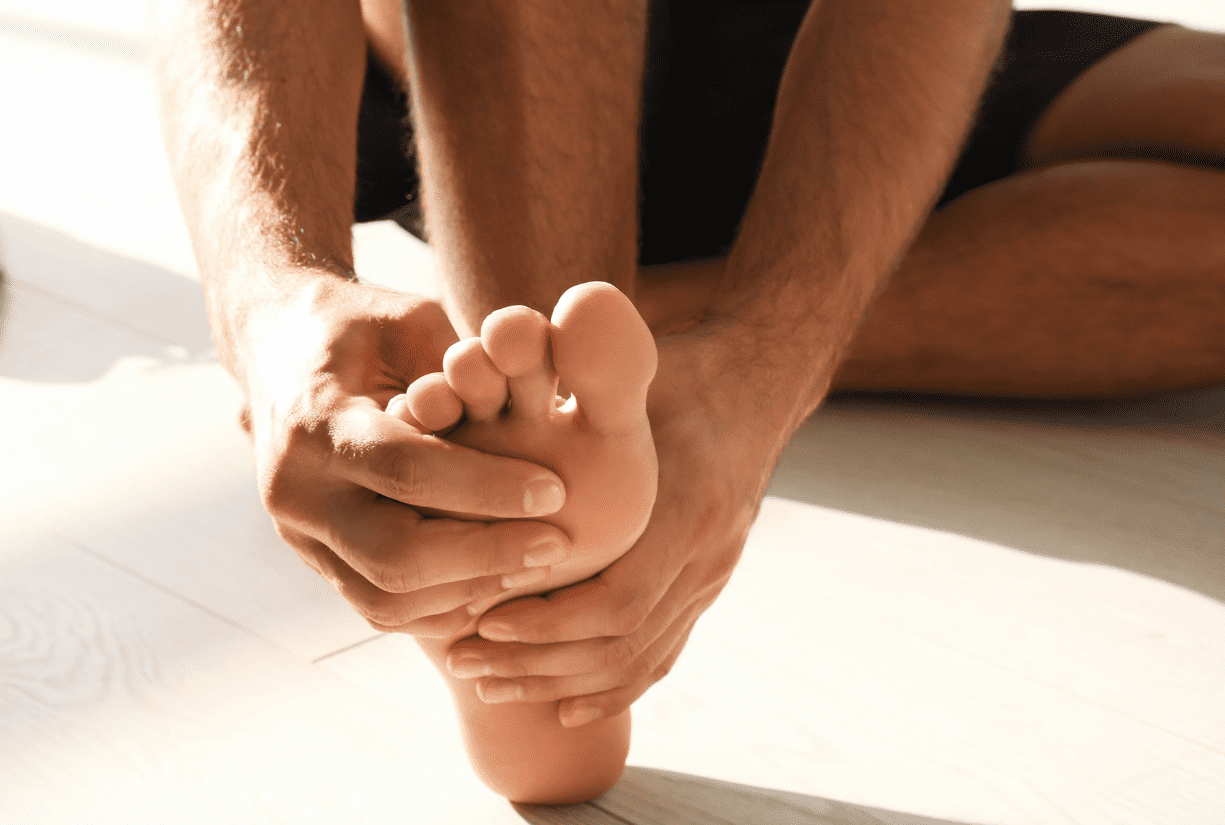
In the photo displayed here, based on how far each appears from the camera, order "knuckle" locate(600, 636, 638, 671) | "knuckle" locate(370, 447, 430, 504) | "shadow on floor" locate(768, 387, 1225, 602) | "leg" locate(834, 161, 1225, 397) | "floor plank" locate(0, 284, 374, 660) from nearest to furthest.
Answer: "knuckle" locate(370, 447, 430, 504), "knuckle" locate(600, 636, 638, 671), "floor plank" locate(0, 284, 374, 660), "shadow on floor" locate(768, 387, 1225, 602), "leg" locate(834, 161, 1225, 397)

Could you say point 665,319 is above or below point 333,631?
above

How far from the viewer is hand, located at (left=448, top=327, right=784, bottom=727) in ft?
1.80

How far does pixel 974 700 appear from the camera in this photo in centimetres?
72

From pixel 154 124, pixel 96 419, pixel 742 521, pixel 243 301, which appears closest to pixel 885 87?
pixel 742 521

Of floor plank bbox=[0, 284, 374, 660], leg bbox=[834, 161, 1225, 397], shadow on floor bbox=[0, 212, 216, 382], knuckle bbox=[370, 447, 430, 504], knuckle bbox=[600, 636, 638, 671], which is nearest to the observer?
knuckle bbox=[370, 447, 430, 504]

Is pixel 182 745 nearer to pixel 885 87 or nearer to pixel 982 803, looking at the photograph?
pixel 982 803

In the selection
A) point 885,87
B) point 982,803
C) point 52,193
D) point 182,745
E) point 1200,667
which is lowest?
point 52,193

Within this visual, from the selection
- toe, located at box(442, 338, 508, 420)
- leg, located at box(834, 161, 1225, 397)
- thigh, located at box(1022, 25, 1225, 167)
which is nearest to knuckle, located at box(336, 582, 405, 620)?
toe, located at box(442, 338, 508, 420)

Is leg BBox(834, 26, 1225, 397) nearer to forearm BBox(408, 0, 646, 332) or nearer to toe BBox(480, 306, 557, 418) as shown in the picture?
forearm BBox(408, 0, 646, 332)

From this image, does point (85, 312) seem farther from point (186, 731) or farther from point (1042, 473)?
point (1042, 473)

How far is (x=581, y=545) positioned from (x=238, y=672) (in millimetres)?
330

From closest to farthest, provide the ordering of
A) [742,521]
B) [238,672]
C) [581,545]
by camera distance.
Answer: [581,545] → [742,521] → [238,672]

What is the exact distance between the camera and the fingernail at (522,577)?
51 cm

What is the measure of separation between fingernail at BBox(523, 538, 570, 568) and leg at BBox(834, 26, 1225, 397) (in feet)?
2.40
